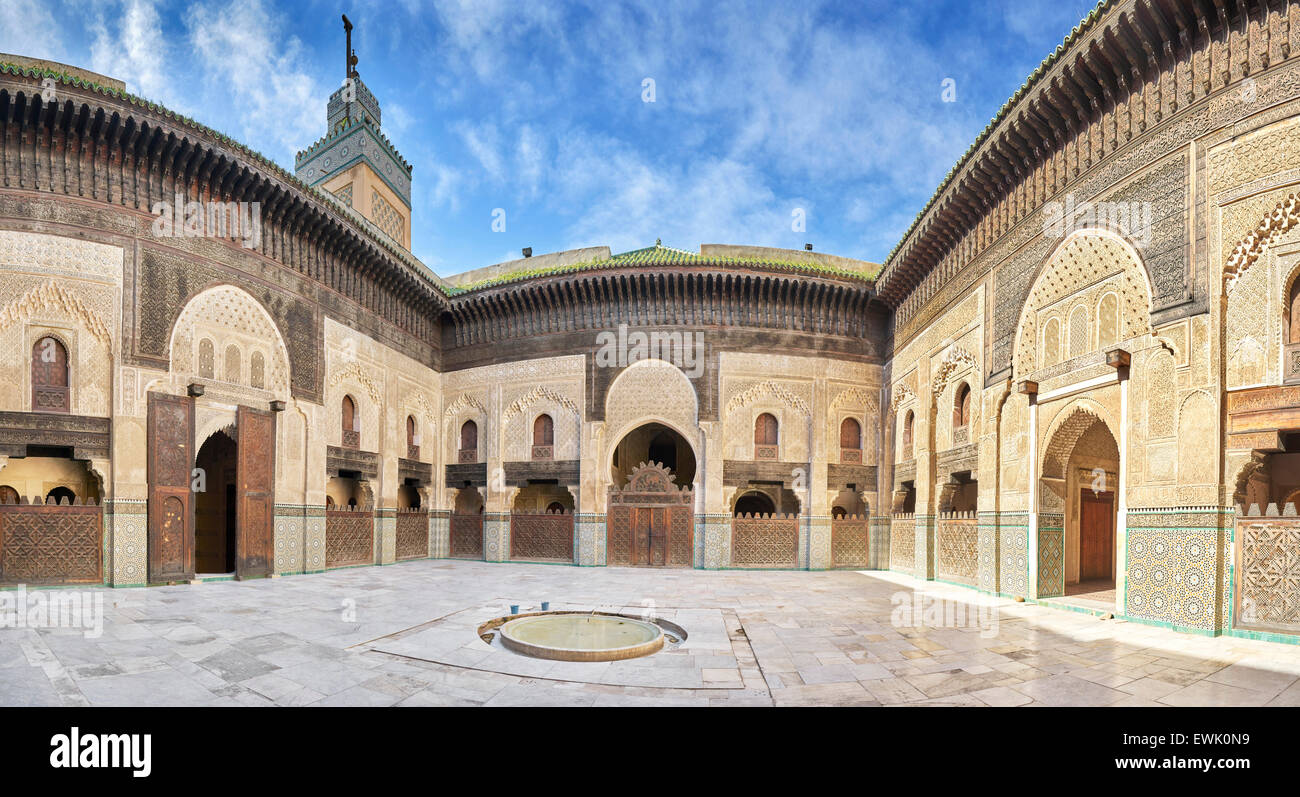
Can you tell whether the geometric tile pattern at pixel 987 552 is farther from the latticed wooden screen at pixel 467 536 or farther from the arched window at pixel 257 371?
the arched window at pixel 257 371

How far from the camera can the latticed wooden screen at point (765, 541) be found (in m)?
13.1

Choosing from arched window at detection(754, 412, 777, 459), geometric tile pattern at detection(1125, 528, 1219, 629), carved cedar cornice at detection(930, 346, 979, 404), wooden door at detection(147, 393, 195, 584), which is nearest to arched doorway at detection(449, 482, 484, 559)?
wooden door at detection(147, 393, 195, 584)

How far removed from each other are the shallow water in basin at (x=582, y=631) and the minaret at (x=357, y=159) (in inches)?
543

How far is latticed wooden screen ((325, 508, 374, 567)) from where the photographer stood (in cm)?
1195

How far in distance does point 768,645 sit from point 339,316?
34.7 feet

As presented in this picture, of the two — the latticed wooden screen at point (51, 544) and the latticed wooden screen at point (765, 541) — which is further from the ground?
the latticed wooden screen at point (51, 544)

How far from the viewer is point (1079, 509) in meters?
9.25

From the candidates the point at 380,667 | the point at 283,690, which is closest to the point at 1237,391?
the point at 380,667

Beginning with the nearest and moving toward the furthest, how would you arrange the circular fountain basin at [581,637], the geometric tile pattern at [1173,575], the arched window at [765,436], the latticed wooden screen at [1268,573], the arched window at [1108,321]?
the circular fountain basin at [581,637], the latticed wooden screen at [1268,573], the geometric tile pattern at [1173,575], the arched window at [1108,321], the arched window at [765,436]

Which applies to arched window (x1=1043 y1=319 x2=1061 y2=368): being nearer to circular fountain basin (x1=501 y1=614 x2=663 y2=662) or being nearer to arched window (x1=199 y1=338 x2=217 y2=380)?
circular fountain basin (x1=501 y1=614 x2=663 y2=662)

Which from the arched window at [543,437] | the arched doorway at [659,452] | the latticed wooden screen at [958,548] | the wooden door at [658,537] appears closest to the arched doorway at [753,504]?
the arched doorway at [659,452]

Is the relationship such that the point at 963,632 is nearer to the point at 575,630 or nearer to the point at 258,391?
the point at 575,630

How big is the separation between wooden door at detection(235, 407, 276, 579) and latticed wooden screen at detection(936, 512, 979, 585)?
11.0 metres

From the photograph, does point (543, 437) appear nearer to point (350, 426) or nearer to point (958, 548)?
point (350, 426)
